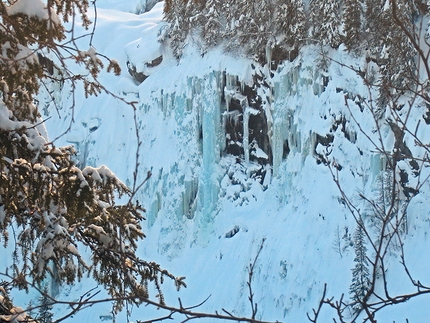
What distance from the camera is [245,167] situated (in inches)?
575

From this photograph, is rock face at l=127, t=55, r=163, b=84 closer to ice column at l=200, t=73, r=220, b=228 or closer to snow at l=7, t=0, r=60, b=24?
ice column at l=200, t=73, r=220, b=228

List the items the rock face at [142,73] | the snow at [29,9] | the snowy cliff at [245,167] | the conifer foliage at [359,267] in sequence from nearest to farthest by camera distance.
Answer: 1. the snow at [29,9]
2. the conifer foliage at [359,267]
3. the snowy cliff at [245,167]
4. the rock face at [142,73]

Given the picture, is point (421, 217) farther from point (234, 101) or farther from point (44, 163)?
point (44, 163)

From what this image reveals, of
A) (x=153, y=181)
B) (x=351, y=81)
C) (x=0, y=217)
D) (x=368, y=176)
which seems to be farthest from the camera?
(x=153, y=181)

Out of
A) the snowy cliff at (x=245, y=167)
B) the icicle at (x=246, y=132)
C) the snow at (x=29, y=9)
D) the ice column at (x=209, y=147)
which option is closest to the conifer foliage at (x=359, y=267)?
the snowy cliff at (x=245, y=167)

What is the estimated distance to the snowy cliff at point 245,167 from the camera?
40.1 feet

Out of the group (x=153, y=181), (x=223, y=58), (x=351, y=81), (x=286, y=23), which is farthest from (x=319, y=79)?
(x=153, y=181)

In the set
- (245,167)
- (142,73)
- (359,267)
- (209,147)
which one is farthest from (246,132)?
(359,267)

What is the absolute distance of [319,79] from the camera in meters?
13.4

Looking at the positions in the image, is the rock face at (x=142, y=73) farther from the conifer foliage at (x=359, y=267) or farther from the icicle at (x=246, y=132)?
the conifer foliage at (x=359, y=267)

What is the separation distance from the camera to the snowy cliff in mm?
12227

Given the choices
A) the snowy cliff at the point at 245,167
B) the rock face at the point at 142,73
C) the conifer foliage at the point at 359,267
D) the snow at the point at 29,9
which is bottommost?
the snow at the point at 29,9

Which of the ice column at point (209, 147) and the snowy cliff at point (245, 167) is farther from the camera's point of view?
the ice column at point (209, 147)

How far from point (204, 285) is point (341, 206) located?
13.2 ft
